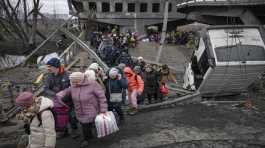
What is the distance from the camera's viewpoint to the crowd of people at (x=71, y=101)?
548cm

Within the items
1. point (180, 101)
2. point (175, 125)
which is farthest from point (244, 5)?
point (175, 125)

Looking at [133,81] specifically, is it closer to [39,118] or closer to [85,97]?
[85,97]

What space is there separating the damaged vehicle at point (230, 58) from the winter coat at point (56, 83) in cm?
667

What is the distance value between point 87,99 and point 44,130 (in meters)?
1.40

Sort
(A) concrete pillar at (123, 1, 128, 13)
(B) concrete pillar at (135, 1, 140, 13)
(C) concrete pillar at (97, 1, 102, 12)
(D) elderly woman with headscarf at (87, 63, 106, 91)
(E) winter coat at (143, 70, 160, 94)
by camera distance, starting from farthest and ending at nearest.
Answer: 1. (B) concrete pillar at (135, 1, 140, 13)
2. (A) concrete pillar at (123, 1, 128, 13)
3. (C) concrete pillar at (97, 1, 102, 12)
4. (E) winter coat at (143, 70, 160, 94)
5. (D) elderly woman with headscarf at (87, 63, 106, 91)

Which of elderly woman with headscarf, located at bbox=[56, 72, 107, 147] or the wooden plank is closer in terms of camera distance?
elderly woman with headscarf, located at bbox=[56, 72, 107, 147]

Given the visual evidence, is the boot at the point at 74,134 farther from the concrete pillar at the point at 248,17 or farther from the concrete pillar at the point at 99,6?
the concrete pillar at the point at 99,6

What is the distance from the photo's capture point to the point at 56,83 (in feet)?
25.0

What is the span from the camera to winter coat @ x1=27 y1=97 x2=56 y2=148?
214 inches

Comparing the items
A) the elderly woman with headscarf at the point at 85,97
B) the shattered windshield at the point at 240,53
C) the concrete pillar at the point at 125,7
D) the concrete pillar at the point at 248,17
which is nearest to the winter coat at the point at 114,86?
the elderly woman with headscarf at the point at 85,97

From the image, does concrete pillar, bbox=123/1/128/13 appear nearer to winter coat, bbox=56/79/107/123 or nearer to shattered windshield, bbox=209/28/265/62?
shattered windshield, bbox=209/28/265/62

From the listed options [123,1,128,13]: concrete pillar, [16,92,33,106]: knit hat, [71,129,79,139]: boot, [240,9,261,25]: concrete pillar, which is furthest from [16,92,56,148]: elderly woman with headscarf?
[123,1,128,13]: concrete pillar

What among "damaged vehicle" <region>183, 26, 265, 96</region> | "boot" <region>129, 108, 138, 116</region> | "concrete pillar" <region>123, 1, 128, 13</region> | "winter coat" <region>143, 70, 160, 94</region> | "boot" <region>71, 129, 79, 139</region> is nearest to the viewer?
"boot" <region>71, 129, 79, 139</region>

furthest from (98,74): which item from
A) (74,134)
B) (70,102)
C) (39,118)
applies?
(39,118)
